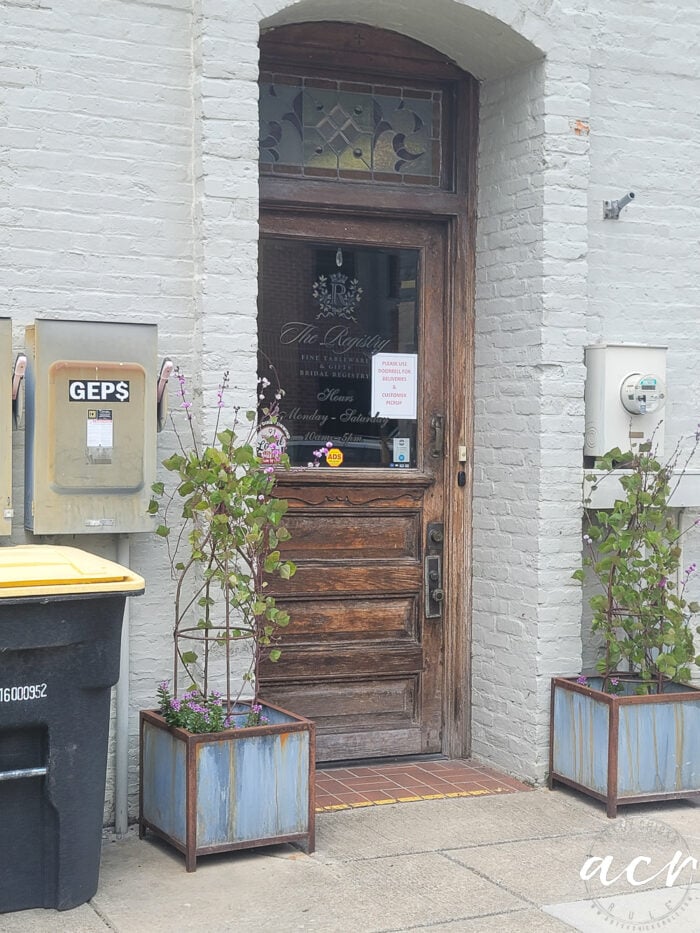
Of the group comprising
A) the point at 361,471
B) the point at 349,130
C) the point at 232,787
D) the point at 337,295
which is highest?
the point at 349,130

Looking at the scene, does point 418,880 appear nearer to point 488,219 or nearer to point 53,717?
point 53,717

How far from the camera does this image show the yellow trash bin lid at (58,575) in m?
3.80

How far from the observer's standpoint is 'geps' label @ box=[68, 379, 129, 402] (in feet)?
14.7

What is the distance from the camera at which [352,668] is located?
571 cm

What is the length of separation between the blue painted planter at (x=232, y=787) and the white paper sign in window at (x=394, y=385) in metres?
→ 1.65

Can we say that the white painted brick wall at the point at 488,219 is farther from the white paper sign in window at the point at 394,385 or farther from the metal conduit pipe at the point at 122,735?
A: the white paper sign in window at the point at 394,385

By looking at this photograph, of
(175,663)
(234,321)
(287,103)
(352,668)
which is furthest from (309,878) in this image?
(287,103)

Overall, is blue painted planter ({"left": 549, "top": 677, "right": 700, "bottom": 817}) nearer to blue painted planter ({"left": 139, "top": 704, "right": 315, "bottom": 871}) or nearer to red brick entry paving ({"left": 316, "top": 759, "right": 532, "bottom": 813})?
red brick entry paving ({"left": 316, "top": 759, "right": 532, "bottom": 813})

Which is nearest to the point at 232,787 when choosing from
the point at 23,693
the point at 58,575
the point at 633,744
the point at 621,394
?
the point at 23,693

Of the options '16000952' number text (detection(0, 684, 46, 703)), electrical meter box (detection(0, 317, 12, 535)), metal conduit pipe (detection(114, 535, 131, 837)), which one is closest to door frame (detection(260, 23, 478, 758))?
metal conduit pipe (detection(114, 535, 131, 837))

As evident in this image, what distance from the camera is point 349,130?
5.66 meters

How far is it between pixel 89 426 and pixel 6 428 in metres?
0.28

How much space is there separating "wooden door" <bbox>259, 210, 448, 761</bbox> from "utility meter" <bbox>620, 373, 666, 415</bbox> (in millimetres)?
847

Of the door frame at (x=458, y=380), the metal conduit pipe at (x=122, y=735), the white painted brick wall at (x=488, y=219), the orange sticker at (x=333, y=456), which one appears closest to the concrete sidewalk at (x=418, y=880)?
the metal conduit pipe at (x=122, y=735)
